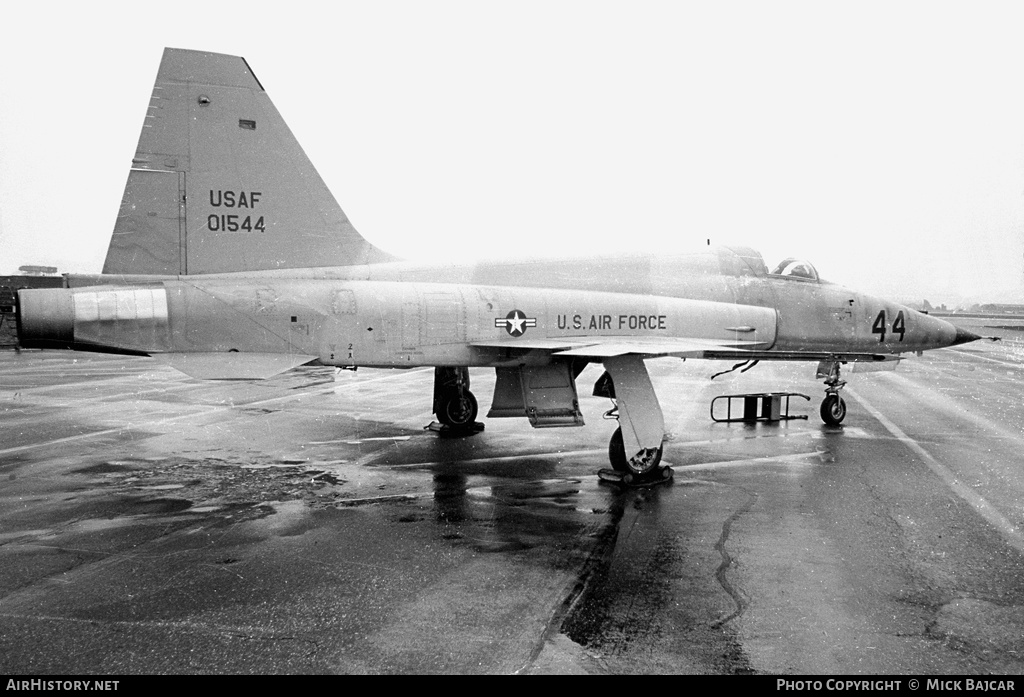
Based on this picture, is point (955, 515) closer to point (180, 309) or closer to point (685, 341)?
point (685, 341)

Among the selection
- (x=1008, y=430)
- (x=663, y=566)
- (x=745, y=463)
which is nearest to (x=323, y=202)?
(x=663, y=566)

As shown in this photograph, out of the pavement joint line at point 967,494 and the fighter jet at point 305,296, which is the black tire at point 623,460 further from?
the pavement joint line at point 967,494

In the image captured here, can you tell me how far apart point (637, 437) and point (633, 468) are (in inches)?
Answer: 15.8

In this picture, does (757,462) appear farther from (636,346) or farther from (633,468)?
(636,346)

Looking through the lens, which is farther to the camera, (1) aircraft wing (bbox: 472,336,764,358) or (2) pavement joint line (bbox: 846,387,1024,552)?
(1) aircraft wing (bbox: 472,336,764,358)

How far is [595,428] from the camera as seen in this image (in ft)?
44.7

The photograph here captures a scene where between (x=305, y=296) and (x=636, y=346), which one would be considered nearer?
(x=305, y=296)

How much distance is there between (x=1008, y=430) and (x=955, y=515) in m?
7.47

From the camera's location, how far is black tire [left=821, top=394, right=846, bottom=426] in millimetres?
13977

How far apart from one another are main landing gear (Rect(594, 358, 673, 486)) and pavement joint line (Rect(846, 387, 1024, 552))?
355 centimetres

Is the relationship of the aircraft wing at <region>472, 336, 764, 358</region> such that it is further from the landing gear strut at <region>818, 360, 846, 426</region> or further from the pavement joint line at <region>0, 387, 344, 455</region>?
the pavement joint line at <region>0, 387, 344, 455</region>

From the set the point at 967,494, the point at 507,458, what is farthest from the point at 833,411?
the point at 507,458

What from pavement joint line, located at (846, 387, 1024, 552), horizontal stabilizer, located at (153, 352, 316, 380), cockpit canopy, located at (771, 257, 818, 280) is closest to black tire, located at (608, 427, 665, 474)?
pavement joint line, located at (846, 387, 1024, 552)

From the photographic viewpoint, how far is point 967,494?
348 inches
